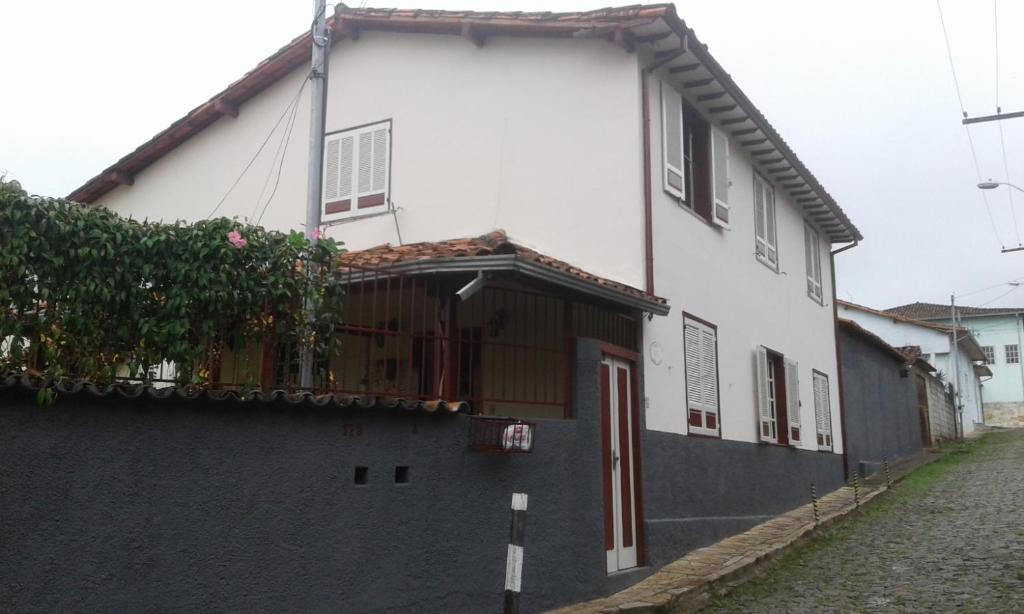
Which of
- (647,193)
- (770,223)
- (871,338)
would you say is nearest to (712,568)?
(647,193)

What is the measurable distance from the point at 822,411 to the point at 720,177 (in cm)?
629

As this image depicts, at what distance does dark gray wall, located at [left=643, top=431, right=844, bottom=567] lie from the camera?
1068 cm

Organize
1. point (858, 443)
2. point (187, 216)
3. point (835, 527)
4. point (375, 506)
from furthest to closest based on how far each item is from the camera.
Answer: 1. point (858, 443)
2. point (187, 216)
3. point (835, 527)
4. point (375, 506)

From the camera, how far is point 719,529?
1213cm

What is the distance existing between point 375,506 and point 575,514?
96.9 inches

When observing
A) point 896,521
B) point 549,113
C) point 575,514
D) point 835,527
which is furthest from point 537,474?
point 896,521

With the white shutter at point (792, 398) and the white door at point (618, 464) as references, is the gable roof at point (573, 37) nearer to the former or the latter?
the white shutter at point (792, 398)

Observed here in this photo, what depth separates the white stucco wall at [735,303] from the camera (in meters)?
11.4

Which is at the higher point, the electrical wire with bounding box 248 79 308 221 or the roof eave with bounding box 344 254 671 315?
the electrical wire with bounding box 248 79 308 221

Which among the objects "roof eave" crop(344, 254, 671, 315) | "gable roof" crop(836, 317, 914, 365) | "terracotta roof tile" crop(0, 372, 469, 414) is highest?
"gable roof" crop(836, 317, 914, 365)

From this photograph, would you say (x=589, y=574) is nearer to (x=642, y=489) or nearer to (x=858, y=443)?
(x=642, y=489)

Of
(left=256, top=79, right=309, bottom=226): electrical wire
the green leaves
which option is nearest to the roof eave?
the green leaves

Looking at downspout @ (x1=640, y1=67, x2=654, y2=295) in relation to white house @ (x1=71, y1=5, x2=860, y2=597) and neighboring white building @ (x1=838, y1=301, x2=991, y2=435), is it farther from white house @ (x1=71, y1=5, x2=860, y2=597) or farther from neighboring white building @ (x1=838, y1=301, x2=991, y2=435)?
neighboring white building @ (x1=838, y1=301, x2=991, y2=435)

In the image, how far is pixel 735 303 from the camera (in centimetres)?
1383
